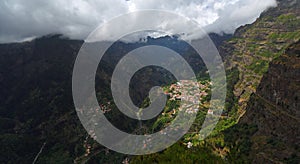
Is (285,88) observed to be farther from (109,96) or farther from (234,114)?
(109,96)

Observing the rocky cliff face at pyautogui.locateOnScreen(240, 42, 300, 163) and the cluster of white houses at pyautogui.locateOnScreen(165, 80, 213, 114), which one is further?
the cluster of white houses at pyautogui.locateOnScreen(165, 80, 213, 114)

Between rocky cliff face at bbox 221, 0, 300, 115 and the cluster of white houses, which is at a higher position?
rocky cliff face at bbox 221, 0, 300, 115

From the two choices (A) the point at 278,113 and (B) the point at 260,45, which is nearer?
(A) the point at 278,113

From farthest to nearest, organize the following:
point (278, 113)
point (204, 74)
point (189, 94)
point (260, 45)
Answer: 1. point (204, 74)
2. point (260, 45)
3. point (189, 94)
4. point (278, 113)

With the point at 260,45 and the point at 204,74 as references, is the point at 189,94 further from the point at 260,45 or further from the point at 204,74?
the point at 204,74

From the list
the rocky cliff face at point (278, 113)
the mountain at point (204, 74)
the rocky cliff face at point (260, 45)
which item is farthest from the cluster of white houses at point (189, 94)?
the rocky cliff face at point (278, 113)

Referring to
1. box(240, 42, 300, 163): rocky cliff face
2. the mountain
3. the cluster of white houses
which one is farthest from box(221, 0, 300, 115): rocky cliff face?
box(240, 42, 300, 163): rocky cliff face

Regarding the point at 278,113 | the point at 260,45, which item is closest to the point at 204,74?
the point at 260,45

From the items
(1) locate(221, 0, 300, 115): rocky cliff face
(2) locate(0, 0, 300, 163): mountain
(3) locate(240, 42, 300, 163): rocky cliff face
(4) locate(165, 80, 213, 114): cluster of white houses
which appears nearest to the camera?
(3) locate(240, 42, 300, 163): rocky cliff face

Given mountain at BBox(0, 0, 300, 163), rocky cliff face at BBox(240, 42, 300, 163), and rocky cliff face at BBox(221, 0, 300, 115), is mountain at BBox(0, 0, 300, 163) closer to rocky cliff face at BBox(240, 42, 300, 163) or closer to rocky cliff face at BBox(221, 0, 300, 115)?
rocky cliff face at BBox(240, 42, 300, 163)

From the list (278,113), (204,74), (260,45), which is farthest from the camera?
(204,74)
